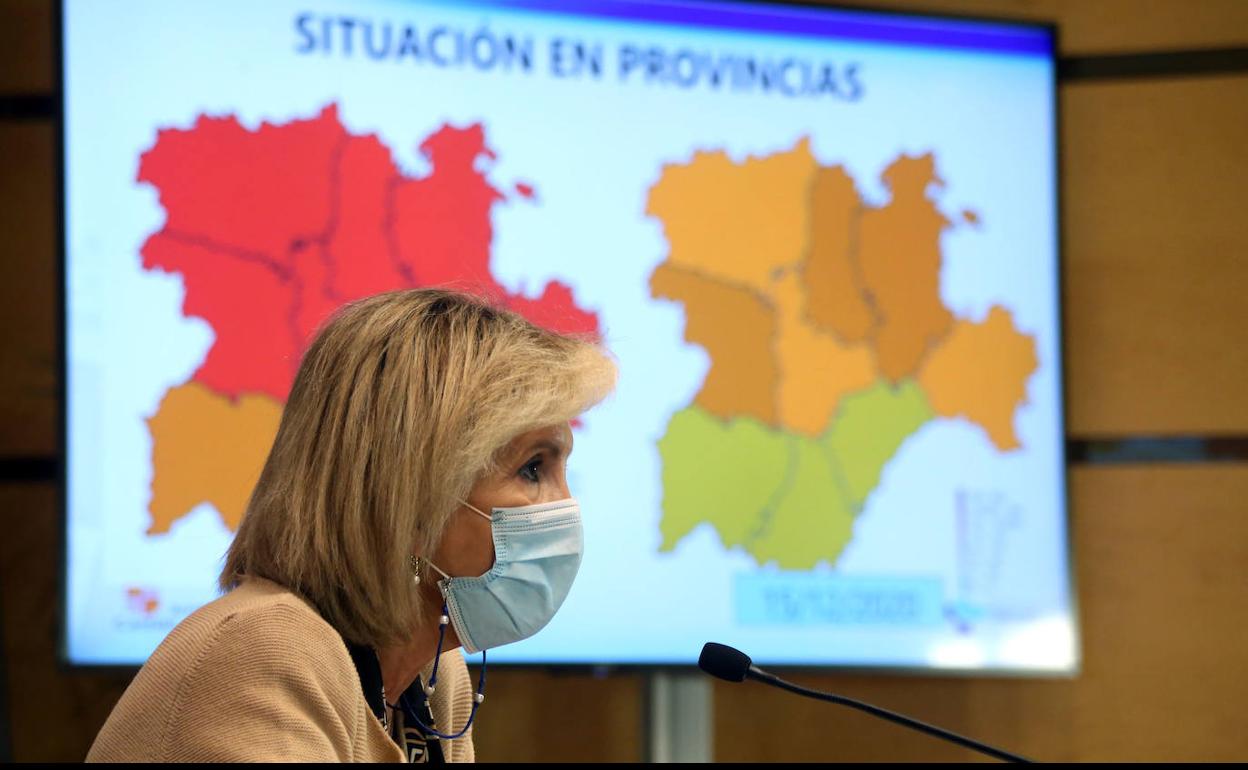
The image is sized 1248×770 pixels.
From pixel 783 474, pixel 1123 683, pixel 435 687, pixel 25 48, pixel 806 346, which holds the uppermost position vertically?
pixel 25 48

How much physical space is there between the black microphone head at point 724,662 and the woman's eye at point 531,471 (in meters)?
0.32

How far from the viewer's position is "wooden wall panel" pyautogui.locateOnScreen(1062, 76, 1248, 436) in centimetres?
306

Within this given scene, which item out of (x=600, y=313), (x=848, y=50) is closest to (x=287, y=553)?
(x=600, y=313)

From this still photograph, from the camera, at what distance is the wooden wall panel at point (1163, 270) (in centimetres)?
306

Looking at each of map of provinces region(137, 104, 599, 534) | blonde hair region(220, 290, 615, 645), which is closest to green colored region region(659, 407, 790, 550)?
map of provinces region(137, 104, 599, 534)

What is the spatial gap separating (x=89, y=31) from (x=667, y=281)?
1.19 metres

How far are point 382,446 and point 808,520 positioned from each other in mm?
1395

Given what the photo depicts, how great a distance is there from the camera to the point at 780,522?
276cm

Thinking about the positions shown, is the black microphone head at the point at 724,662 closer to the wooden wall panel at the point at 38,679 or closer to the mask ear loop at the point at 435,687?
the mask ear loop at the point at 435,687

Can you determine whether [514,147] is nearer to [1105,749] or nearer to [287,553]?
[287,553]

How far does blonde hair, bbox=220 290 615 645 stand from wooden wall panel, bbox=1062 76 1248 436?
180 cm

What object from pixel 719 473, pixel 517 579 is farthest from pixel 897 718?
pixel 719 473

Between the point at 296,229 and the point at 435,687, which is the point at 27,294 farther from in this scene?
the point at 435,687

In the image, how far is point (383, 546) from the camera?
155 centimetres
